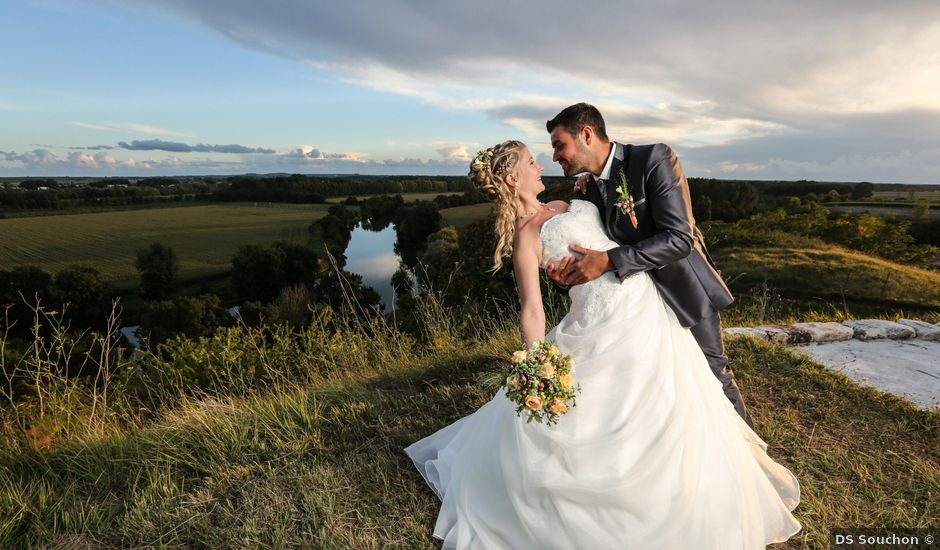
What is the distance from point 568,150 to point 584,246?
2.12 ft

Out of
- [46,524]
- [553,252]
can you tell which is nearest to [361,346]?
[46,524]

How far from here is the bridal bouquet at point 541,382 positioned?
2592mm

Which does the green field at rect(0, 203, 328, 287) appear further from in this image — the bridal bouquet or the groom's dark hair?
the bridal bouquet

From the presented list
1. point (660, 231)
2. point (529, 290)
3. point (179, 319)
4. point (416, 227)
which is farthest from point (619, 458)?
point (416, 227)

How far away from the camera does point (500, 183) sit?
10.2ft

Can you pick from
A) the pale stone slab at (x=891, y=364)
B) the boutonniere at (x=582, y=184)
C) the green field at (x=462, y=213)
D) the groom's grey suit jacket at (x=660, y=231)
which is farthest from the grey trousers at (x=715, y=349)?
the green field at (x=462, y=213)

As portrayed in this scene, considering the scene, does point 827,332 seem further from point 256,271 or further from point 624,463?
point 256,271

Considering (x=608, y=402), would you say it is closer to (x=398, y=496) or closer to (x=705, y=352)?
(x=705, y=352)

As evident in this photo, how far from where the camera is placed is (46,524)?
3.38 m

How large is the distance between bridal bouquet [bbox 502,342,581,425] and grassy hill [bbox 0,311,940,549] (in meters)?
1.25

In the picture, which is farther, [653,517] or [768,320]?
[768,320]

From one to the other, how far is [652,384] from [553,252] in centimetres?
98

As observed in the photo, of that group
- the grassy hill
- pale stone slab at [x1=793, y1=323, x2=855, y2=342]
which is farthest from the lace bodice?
pale stone slab at [x1=793, y1=323, x2=855, y2=342]

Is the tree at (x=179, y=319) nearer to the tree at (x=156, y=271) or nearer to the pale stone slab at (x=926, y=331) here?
the tree at (x=156, y=271)
